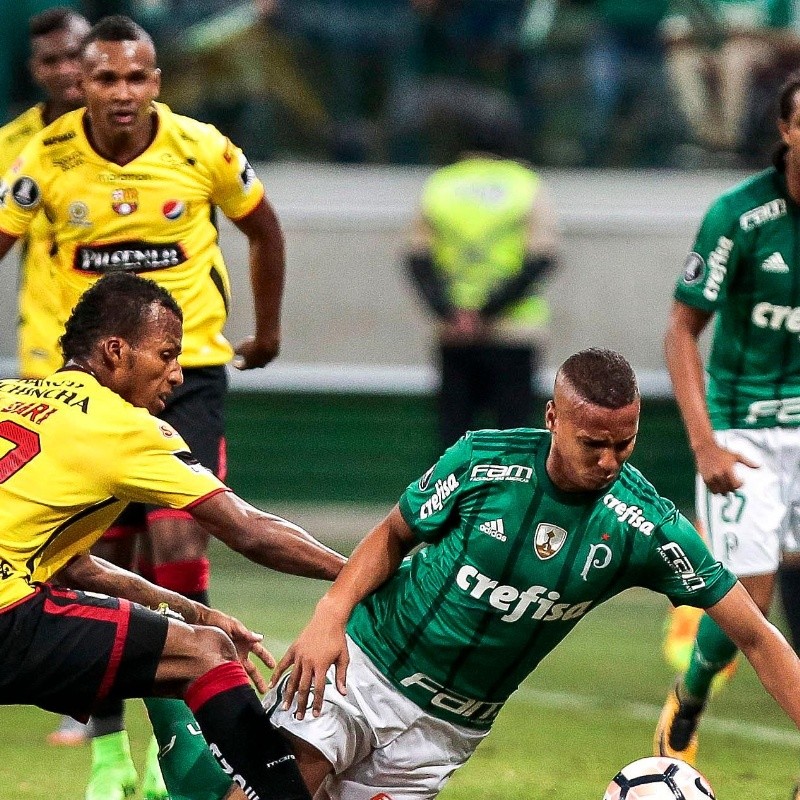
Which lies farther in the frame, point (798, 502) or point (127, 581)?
point (798, 502)

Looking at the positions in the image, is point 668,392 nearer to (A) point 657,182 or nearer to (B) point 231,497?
(A) point 657,182

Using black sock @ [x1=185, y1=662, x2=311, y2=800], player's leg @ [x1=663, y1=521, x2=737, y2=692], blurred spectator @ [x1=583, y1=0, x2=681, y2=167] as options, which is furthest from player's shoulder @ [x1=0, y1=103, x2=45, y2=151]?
blurred spectator @ [x1=583, y1=0, x2=681, y2=167]

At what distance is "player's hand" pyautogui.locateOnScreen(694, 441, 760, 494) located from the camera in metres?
5.69

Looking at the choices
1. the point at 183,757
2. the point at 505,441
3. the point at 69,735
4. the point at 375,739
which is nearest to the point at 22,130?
the point at 69,735

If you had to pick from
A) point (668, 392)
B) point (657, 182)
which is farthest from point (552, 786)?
point (657, 182)

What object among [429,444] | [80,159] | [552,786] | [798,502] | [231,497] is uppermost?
[80,159]

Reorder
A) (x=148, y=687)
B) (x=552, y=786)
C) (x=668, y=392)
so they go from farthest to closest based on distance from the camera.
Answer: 1. (x=668, y=392)
2. (x=552, y=786)
3. (x=148, y=687)

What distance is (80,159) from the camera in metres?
5.90

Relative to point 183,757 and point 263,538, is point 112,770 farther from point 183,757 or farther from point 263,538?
point 263,538

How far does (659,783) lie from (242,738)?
105 centimetres

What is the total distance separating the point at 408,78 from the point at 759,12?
2.33 metres

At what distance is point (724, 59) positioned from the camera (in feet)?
39.0

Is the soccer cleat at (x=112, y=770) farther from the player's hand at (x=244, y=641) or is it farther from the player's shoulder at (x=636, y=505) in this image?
the player's shoulder at (x=636, y=505)

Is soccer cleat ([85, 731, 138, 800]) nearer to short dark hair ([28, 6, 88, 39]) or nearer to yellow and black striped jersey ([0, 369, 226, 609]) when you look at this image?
yellow and black striped jersey ([0, 369, 226, 609])
